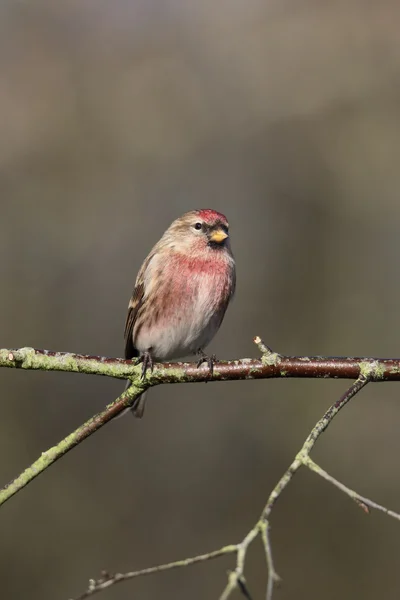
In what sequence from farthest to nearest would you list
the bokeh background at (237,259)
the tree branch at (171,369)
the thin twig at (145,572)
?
the bokeh background at (237,259)
the tree branch at (171,369)
the thin twig at (145,572)

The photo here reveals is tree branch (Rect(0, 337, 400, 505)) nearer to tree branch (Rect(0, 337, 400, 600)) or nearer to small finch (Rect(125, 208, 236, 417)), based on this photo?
tree branch (Rect(0, 337, 400, 600))

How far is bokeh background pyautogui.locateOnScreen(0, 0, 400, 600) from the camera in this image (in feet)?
27.4

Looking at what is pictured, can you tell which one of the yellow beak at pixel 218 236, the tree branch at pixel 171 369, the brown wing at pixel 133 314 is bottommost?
the tree branch at pixel 171 369

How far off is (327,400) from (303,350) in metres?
0.70

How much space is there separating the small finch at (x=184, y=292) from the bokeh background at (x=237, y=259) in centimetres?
368

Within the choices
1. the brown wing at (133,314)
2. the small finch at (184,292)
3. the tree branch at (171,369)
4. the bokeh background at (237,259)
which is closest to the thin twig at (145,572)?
the tree branch at (171,369)

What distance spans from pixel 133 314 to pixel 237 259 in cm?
607

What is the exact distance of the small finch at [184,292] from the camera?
476 centimetres

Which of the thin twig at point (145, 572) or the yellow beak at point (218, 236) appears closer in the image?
the thin twig at point (145, 572)

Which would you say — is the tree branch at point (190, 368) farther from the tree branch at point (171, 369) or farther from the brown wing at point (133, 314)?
the brown wing at point (133, 314)

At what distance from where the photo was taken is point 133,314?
5.03 meters

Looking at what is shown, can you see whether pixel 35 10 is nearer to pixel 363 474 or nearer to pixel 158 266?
pixel 363 474

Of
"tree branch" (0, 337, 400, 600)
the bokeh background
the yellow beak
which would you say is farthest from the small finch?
the bokeh background

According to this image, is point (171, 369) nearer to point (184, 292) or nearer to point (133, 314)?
point (184, 292)
